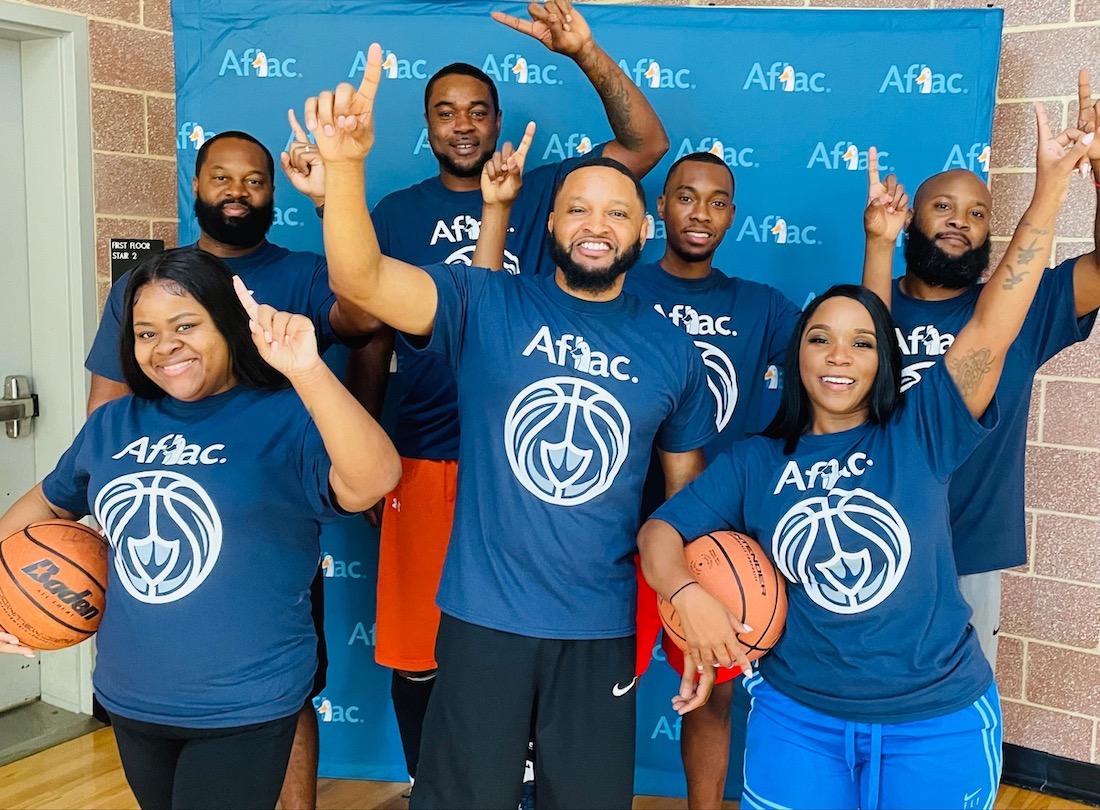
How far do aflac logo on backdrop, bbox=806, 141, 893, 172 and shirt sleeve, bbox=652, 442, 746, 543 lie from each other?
1.32 metres

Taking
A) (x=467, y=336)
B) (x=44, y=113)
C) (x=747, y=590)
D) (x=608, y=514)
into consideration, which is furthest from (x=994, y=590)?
(x=44, y=113)

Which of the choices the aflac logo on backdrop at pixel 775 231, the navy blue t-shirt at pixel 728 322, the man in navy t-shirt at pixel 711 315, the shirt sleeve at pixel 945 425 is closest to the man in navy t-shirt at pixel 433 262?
the man in navy t-shirt at pixel 711 315

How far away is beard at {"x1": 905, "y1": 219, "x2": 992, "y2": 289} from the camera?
2291mm

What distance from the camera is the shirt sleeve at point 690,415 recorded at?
198 cm

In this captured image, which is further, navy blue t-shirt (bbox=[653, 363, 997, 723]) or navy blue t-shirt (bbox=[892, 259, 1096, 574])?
navy blue t-shirt (bbox=[892, 259, 1096, 574])

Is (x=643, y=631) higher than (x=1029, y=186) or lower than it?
lower

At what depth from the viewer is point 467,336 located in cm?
192

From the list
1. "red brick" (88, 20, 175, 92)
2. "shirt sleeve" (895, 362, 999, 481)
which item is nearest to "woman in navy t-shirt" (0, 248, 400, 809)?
"shirt sleeve" (895, 362, 999, 481)

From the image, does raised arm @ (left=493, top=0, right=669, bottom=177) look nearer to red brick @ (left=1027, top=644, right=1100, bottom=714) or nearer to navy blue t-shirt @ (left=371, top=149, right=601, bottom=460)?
navy blue t-shirt @ (left=371, top=149, right=601, bottom=460)

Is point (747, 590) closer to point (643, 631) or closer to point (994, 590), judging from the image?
point (643, 631)

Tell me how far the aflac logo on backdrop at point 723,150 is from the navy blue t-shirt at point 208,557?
1669 millimetres

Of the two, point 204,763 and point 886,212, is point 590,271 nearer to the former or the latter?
point 886,212

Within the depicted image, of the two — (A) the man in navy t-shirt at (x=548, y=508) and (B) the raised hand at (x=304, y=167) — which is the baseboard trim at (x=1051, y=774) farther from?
(B) the raised hand at (x=304, y=167)

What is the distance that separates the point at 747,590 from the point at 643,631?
30 centimetres
